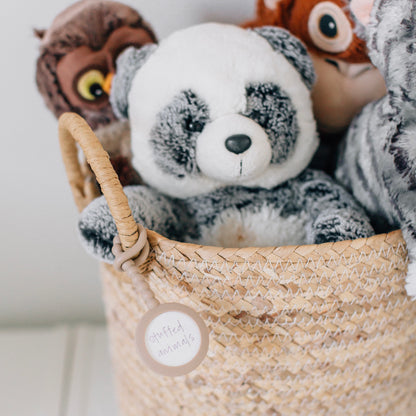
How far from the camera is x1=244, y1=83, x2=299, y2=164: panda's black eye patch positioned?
1.99ft

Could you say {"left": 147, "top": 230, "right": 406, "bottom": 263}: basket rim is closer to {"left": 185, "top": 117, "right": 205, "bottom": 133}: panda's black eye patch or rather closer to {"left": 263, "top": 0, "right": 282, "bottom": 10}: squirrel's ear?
{"left": 185, "top": 117, "right": 205, "bottom": 133}: panda's black eye patch

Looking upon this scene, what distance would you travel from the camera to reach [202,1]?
0.89 metres

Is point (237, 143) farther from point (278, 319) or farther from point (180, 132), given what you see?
point (278, 319)

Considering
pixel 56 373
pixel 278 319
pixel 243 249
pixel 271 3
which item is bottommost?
pixel 56 373

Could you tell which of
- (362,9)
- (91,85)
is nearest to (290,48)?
(362,9)

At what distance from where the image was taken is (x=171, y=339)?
48 centimetres

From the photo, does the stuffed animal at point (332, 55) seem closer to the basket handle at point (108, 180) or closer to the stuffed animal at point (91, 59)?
the stuffed animal at point (91, 59)

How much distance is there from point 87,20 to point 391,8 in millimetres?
461

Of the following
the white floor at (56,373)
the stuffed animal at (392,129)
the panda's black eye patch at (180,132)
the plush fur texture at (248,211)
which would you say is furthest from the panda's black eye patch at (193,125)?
the white floor at (56,373)

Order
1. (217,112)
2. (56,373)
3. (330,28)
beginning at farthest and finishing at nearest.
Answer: (56,373) < (330,28) < (217,112)

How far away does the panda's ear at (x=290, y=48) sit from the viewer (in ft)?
2.15

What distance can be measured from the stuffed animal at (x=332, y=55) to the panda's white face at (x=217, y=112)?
123 millimetres

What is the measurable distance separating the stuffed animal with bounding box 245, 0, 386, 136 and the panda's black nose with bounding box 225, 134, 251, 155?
271 mm

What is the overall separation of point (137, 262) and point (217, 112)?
0.22 m
